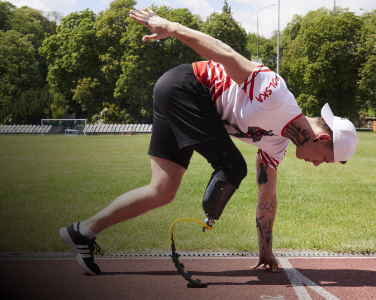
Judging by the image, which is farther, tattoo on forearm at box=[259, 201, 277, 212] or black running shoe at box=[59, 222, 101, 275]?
tattoo on forearm at box=[259, 201, 277, 212]

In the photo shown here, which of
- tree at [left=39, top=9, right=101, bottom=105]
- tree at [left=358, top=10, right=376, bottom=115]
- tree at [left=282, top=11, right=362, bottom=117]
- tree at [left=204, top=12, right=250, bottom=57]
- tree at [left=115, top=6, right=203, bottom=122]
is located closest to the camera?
tree at [left=358, top=10, right=376, bottom=115]

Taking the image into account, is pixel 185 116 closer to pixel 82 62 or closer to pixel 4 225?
pixel 4 225

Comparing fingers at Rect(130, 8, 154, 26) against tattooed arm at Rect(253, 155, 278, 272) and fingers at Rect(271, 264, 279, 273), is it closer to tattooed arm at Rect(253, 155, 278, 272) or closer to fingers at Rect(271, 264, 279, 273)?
tattooed arm at Rect(253, 155, 278, 272)

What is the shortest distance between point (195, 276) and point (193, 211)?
2769 mm

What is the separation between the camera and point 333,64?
42.8 m

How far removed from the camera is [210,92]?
107 inches

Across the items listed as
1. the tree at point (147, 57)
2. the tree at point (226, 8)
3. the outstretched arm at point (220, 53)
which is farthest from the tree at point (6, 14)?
the outstretched arm at point (220, 53)

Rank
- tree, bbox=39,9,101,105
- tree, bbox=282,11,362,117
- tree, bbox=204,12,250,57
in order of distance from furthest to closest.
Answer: tree, bbox=39,9,101,105, tree, bbox=204,12,250,57, tree, bbox=282,11,362,117

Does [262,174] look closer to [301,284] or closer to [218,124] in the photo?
[218,124]

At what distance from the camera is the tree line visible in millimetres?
42344

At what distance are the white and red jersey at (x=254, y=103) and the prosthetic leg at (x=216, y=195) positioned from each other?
416 millimetres

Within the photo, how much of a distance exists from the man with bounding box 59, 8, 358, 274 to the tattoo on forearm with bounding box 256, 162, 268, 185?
0.25 meters

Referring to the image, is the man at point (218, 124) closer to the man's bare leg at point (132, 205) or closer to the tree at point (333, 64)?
the man's bare leg at point (132, 205)

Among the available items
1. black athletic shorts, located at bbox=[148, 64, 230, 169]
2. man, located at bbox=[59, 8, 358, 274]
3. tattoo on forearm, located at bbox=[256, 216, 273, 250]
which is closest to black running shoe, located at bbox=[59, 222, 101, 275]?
man, located at bbox=[59, 8, 358, 274]
